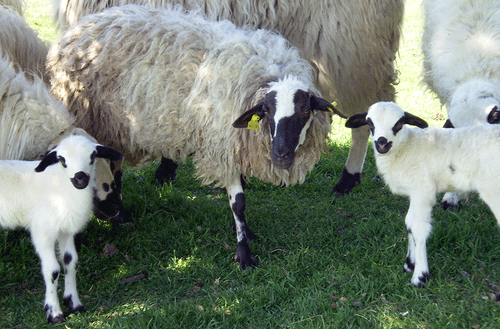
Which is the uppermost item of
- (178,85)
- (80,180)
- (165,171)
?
(178,85)

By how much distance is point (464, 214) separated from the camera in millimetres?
4191

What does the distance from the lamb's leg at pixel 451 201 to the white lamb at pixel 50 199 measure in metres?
3.00

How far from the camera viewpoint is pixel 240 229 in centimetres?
392

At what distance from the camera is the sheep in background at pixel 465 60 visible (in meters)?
3.63

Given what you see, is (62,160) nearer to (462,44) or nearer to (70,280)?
(70,280)

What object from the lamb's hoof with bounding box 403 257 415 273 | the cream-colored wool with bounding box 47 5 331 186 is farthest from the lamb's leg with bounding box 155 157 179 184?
the lamb's hoof with bounding box 403 257 415 273

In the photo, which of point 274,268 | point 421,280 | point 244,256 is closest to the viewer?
point 421,280

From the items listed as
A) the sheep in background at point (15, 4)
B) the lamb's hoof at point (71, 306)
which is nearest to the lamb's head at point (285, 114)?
the lamb's hoof at point (71, 306)

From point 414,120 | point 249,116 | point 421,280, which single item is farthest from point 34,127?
point 421,280

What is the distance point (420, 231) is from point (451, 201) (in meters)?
1.51

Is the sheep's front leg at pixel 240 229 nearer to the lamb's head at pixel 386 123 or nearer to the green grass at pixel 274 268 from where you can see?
the green grass at pixel 274 268

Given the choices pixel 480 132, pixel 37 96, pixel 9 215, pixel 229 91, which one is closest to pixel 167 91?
pixel 229 91

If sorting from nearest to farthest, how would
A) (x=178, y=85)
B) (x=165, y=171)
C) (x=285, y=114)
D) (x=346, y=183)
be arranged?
(x=285, y=114), (x=178, y=85), (x=346, y=183), (x=165, y=171)

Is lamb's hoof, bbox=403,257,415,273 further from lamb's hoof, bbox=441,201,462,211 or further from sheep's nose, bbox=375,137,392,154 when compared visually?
lamb's hoof, bbox=441,201,462,211
